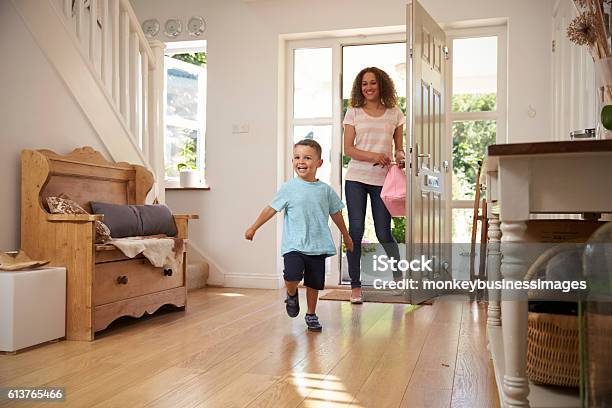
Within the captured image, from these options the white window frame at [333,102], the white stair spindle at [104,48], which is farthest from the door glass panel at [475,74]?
the white stair spindle at [104,48]

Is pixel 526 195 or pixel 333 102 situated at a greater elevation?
pixel 333 102

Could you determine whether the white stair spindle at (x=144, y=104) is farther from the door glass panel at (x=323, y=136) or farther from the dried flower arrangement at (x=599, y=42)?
the dried flower arrangement at (x=599, y=42)

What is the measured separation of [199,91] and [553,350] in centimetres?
444

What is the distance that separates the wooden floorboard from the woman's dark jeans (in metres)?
0.44

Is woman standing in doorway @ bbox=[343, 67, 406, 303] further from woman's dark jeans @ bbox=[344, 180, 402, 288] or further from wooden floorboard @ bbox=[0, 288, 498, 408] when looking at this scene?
wooden floorboard @ bbox=[0, 288, 498, 408]

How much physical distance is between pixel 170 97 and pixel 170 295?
2504 mm

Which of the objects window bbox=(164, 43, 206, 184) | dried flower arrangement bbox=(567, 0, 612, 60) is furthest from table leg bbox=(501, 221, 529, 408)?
window bbox=(164, 43, 206, 184)

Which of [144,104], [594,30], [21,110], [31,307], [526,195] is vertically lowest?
[31,307]

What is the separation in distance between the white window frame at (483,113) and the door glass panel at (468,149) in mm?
43

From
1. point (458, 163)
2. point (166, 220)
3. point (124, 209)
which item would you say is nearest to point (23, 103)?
point (124, 209)

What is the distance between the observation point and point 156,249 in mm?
3098

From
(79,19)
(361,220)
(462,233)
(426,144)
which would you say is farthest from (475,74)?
(79,19)

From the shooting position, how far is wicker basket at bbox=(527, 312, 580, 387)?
1524mm

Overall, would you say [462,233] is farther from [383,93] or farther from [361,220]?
[383,93]
